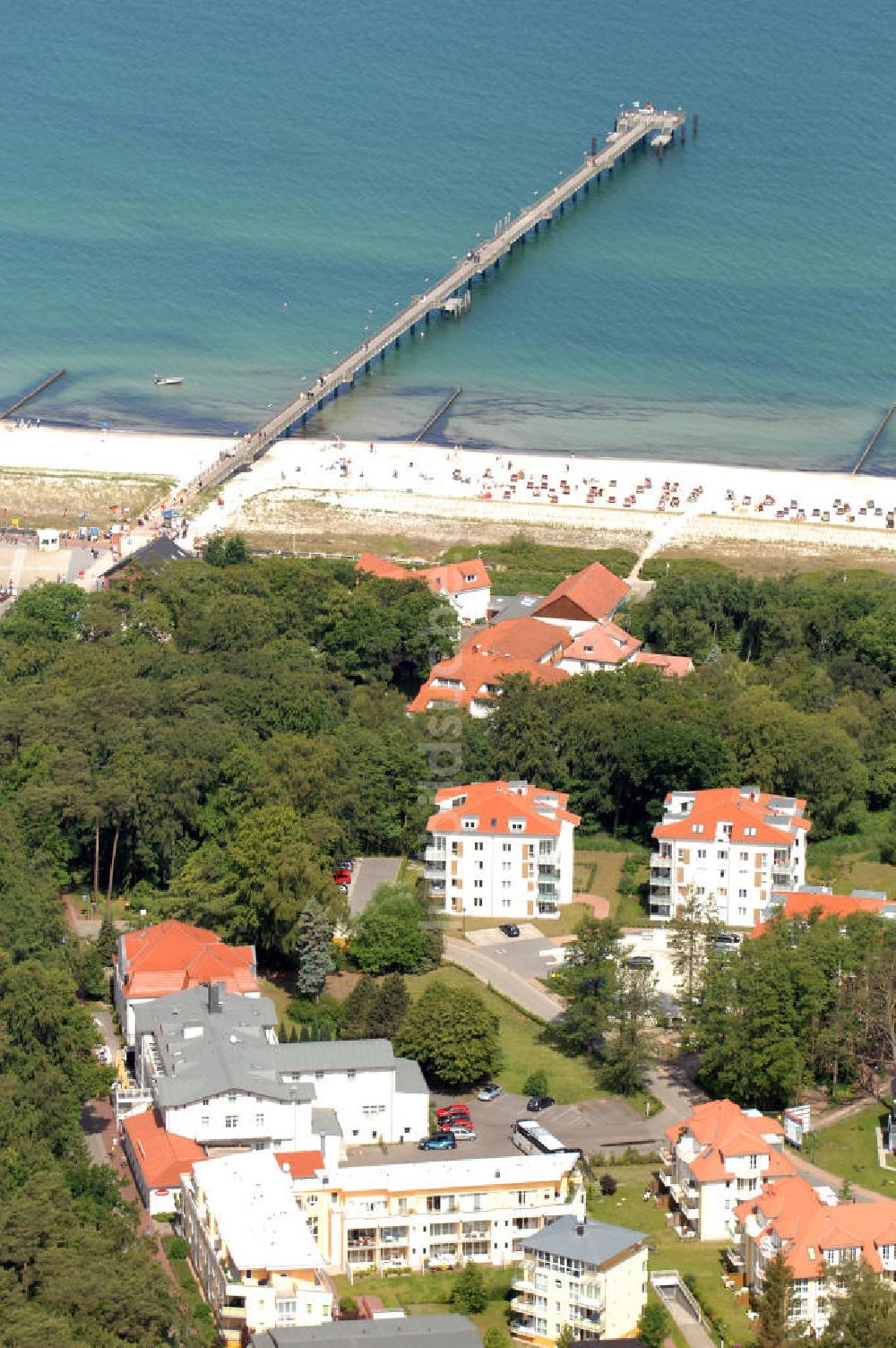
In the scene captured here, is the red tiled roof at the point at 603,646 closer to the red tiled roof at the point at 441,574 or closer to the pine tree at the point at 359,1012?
the red tiled roof at the point at 441,574

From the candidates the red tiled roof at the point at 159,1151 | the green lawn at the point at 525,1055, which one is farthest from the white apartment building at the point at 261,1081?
the green lawn at the point at 525,1055

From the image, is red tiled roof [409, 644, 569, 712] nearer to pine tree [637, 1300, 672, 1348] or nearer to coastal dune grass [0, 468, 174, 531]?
coastal dune grass [0, 468, 174, 531]

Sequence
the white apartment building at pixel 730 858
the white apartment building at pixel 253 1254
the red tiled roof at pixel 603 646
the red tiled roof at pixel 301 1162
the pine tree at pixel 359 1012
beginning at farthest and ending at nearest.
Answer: the red tiled roof at pixel 603 646 < the white apartment building at pixel 730 858 < the pine tree at pixel 359 1012 < the red tiled roof at pixel 301 1162 < the white apartment building at pixel 253 1254

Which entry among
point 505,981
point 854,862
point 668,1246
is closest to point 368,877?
point 505,981

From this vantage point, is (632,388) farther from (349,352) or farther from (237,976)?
(237,976)

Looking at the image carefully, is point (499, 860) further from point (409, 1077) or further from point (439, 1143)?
point (439, 1143)

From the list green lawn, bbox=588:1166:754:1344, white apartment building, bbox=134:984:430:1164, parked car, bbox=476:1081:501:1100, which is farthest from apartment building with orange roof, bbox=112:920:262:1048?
green lawn, bbox=588:1166:754:1344

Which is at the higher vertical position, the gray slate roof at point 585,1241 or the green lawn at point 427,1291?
the gray slate roof at point 585,1241

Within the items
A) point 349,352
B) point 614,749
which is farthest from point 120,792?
point 349,352
